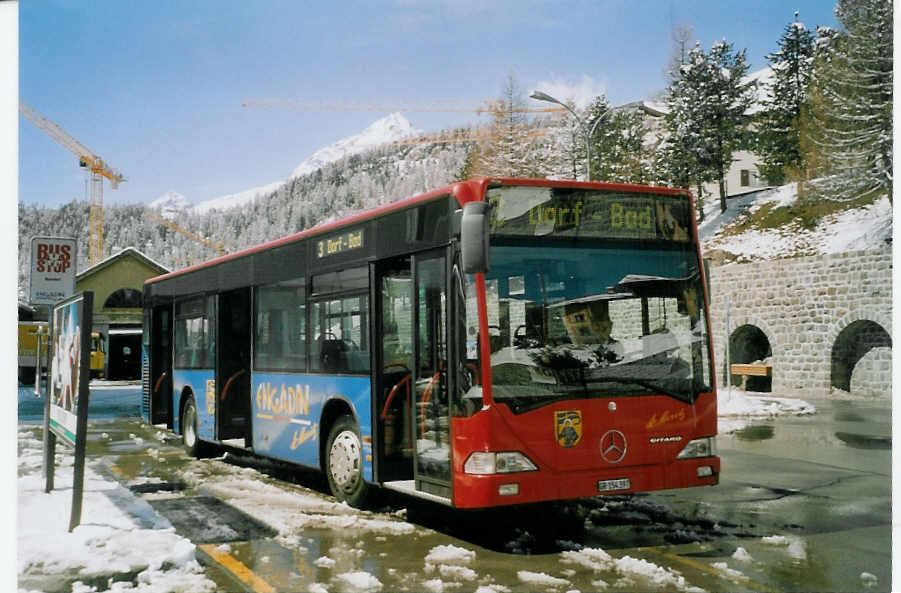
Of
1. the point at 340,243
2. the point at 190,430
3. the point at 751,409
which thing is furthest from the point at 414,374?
the point at 751,409

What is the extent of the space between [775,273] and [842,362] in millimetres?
3099

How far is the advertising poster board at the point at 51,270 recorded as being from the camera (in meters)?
11.2

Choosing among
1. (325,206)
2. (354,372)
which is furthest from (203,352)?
(325,206)

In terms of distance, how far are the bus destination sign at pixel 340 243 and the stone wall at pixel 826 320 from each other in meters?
16.4

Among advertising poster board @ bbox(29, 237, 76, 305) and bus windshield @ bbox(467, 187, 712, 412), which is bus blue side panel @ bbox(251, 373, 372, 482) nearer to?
bus windshield @ bbox(467, 187, 712, 412)

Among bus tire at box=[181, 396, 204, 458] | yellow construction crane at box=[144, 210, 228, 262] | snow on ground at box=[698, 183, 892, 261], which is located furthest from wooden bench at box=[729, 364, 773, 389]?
yellow construction crane at box=[144, 210, 228, 262]

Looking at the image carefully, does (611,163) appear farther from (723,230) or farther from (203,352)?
(203,352)

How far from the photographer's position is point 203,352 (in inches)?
497

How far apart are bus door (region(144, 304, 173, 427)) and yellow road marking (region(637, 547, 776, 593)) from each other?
363 inches

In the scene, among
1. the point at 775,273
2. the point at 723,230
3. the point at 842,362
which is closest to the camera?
the point at 842,362

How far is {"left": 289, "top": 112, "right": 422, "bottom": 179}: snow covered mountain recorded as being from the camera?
118188mm

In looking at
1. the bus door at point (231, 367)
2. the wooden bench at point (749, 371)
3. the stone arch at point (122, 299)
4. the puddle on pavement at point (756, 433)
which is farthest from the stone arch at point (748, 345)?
the stone arch at point (122, 299)

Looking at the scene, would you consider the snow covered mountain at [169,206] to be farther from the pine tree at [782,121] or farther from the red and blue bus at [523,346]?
the red and blue bus at [523,346]

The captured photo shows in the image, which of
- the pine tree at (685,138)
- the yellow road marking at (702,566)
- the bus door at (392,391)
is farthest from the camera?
the pine tree at (685,138)
